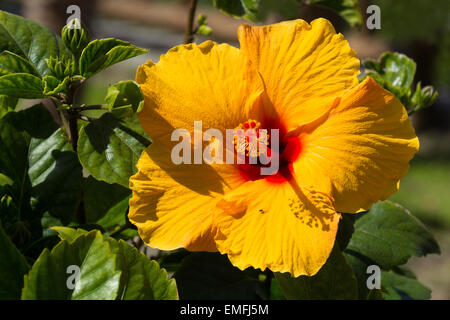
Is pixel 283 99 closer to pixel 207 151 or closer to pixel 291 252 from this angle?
pixel 207 151

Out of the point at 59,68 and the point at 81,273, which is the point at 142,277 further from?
the point at 59,68

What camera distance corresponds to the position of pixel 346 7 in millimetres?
1418

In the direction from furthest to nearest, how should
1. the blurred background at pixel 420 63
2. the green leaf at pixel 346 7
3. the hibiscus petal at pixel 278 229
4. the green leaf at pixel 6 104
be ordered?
the blurred background at pixel 420 63
the green leaf at pixel 346 7
the green leaf at pixel 6 104
the hibiscus petal at pixel 278 229

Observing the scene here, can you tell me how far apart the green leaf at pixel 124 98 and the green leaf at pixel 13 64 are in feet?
0.45

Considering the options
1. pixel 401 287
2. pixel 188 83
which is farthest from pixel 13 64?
pixel 401 287

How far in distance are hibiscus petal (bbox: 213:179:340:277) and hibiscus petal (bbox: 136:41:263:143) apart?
0.14 m

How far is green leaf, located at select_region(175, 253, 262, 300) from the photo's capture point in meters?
1.02

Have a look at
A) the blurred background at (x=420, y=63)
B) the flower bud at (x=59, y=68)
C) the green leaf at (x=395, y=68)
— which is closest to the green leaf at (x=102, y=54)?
the flower bud at (x=59, y=68)

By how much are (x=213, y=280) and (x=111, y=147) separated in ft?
1.03

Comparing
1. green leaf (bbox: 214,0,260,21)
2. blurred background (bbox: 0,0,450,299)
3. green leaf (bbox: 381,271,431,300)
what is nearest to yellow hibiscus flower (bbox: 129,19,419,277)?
green leaf (bbox: 214,0,260,21)

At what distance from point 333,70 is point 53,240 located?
1.67ft

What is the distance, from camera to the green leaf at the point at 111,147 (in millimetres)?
885

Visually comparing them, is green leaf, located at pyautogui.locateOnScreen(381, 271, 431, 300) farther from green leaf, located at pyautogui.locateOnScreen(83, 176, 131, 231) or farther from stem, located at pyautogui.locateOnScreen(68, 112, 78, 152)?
stem, located at pyautogui.locateOnScreen(68, 112, 78, 152)

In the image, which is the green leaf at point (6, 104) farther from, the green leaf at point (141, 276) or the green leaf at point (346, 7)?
the green leaf at point (346, 7)
